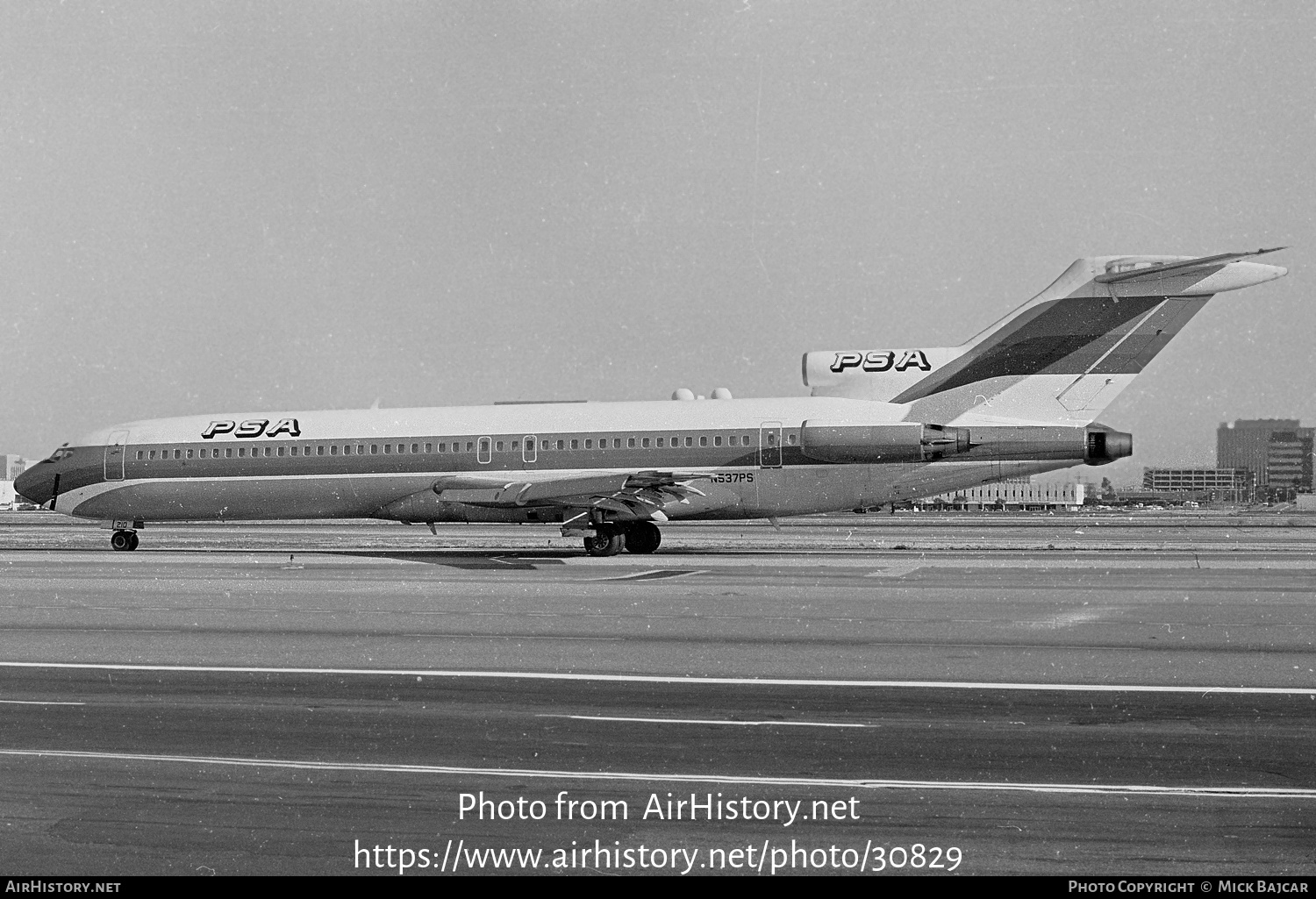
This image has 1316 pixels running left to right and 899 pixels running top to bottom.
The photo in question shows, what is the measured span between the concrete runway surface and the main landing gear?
8454 millimetres

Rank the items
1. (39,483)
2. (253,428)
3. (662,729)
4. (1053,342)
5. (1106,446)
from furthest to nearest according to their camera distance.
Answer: (39,483)
(253,428)
(1053,342)
(1106,446)
(662,729)

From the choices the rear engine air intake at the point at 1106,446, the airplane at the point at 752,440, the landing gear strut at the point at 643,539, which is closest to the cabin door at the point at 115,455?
the airplane at the point at 752,440

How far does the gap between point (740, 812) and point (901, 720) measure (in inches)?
116

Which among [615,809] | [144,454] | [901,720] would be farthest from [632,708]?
[144,454]

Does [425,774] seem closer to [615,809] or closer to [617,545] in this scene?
[615,809]

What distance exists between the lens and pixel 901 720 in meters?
8.77

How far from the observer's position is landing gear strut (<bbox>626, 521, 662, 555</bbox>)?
1156 inches

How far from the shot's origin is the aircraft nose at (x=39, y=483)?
109 feet

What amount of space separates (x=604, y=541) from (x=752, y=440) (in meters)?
4.54

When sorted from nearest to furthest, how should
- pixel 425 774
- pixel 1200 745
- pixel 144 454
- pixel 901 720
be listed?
1. pixel 425 774
2. pixel 1200 745
3. pixel 901 720
4. pixel 144 454

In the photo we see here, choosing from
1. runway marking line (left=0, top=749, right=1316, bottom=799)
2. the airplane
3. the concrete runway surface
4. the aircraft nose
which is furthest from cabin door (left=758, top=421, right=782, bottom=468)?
runway marking line (left=0, top=749, right=1316, bottom=799)

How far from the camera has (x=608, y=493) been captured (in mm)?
26969

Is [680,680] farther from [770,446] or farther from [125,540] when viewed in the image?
[125,540]

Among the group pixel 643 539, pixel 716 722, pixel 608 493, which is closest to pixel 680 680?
pixel 716 722
